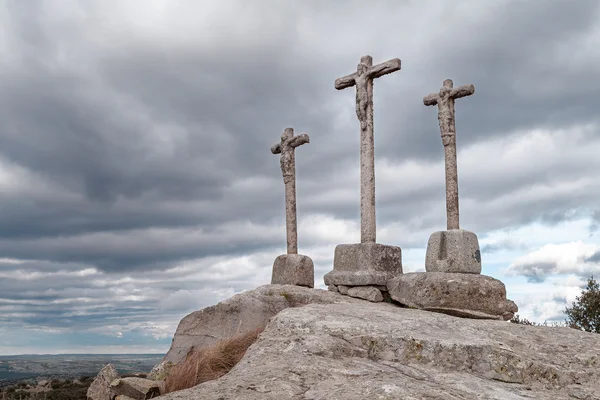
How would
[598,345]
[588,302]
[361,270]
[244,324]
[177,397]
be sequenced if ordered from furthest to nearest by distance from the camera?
1. [588,302]
2. [361,270]
3. [244,324]
4. [598,345]
5. [177,397]

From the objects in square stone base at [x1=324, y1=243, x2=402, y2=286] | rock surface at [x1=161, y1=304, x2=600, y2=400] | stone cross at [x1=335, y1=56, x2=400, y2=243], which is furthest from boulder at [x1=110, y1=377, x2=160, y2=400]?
stone cross at [x1=335, y1=56, x2=400, y2=243]

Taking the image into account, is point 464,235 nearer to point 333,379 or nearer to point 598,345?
point 598,345

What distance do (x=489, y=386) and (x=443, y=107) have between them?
8082 mm

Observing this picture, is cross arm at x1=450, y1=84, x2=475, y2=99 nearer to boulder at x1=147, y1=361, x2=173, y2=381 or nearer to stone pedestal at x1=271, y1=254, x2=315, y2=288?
stone pedestal at x1=271, y1=254, x2=315, y2=288

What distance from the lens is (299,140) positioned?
534 inches

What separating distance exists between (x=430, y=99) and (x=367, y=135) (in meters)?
1.60

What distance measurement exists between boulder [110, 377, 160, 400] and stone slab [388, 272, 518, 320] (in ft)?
14.4

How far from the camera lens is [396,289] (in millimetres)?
10289

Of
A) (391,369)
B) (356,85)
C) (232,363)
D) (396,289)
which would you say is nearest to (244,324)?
(232,363)

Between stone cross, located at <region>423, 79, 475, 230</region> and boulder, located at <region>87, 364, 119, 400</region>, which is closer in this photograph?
boulder, located at <region>87, 364, 119, 400</region>

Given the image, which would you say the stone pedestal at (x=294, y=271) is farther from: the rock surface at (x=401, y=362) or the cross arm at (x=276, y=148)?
the rock surface at (x=401, y=362)

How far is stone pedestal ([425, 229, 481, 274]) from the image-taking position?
1054cm

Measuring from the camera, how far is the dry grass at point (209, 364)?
6.57m

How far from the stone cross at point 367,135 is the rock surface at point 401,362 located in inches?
201
